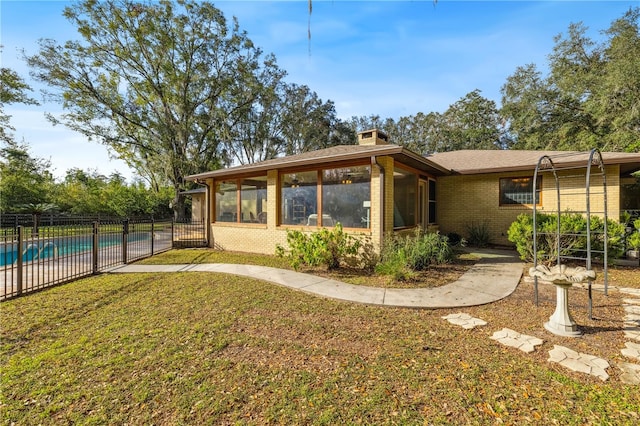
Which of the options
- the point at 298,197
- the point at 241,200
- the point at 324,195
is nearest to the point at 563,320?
the point at 324,195

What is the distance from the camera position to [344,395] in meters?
2.42

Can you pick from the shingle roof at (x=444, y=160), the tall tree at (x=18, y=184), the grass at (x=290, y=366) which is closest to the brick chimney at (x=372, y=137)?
the shingle roof at (x=444, y=160)

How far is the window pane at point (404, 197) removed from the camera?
780 centimetres

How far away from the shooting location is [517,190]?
33.0ft

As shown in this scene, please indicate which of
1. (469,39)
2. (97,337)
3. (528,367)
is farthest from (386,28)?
(97,337)

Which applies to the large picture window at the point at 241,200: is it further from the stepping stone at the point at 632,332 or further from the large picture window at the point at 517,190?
the large picture window at the point at 517,190

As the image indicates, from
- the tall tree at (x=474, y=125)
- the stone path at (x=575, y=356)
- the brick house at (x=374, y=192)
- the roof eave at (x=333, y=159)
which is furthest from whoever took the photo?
the tall tree at (x=474, y=125)

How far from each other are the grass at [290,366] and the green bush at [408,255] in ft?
5.51

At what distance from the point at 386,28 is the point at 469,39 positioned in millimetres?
3618

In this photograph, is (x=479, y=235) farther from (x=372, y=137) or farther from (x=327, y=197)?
(x=327, y=197)

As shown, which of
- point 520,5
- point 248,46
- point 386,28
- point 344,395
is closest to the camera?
point 344,395

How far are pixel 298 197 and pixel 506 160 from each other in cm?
826

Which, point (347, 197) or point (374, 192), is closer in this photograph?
point (374, 192)

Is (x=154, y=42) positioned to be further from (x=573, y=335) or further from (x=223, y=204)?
(x=573, y=335)
